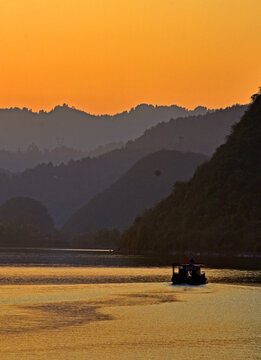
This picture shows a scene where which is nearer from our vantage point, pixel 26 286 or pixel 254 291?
pixel 254 291

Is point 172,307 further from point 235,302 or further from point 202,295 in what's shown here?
point 202,295

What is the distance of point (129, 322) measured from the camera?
97875 mm

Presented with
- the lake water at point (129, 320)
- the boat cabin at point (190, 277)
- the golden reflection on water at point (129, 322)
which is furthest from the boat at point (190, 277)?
the golden reflection on water at point (129, 322)

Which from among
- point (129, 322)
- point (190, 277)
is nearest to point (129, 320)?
point (129, 322)

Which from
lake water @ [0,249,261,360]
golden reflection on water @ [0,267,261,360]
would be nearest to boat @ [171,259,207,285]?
lake water @ [0,249,261,360]

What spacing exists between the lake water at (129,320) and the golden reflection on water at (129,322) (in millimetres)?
90

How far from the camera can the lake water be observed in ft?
255

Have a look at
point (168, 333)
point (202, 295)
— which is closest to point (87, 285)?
point (202, 295)

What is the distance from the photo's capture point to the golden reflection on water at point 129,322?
255ft

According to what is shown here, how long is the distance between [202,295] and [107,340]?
53882mm

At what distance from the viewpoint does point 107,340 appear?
8419 cm

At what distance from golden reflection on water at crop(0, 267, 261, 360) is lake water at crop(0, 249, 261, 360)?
0.30ft

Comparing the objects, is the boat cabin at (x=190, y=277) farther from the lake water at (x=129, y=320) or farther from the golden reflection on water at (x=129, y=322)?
the golden reflection on water at (x=129, y=322)

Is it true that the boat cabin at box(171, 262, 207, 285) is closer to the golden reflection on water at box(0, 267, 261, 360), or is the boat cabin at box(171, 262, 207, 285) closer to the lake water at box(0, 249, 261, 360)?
the lake water at box(0, 249, 261, 360)
